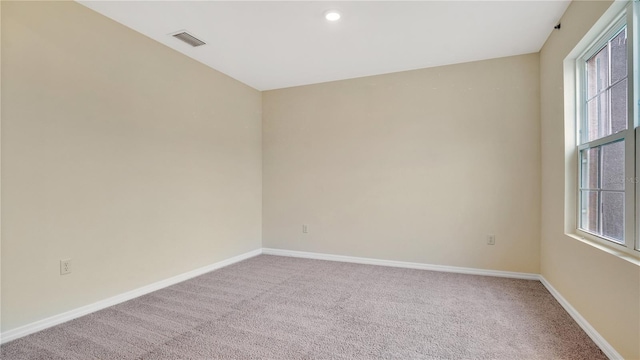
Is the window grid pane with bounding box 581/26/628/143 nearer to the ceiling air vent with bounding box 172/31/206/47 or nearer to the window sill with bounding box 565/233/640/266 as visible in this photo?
the window sill with bounding box 565/233/640/266

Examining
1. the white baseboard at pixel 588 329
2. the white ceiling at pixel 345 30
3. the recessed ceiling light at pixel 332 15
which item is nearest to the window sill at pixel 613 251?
the white baseboard at pixel 588 329

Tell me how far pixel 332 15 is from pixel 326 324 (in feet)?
8.21

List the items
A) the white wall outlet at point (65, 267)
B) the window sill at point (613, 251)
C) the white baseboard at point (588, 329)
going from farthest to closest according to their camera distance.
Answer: the white wall outlet at point (65, 267)
the white baseboard at point (588, 329)
the window sill at point (613, 251)

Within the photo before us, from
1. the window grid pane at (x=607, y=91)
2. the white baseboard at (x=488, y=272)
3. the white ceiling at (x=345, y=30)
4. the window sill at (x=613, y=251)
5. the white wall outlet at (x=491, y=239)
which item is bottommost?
the white baseboard at (x=488, y=272)

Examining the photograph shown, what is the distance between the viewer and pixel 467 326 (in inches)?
90.8

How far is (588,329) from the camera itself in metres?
2.14

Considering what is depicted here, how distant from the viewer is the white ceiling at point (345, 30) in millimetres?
2508

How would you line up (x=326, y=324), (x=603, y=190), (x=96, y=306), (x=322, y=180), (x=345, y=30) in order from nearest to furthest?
(x=603, y=190) < (x=326, y=324) < (x=96, y=306) < (x=345, y=30) < (x=322, y=180)

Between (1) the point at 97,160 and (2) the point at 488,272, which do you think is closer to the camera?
(1) the point at 97,160

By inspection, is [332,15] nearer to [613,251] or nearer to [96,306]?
[613,251]

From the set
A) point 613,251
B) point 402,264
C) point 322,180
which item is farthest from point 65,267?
point 613,251

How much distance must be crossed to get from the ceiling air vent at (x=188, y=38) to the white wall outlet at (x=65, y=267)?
2181 millimetres

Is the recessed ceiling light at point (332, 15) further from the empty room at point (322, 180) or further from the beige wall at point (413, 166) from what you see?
the beige wall at point (413, 166)

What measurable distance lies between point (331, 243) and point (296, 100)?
7.00ft
